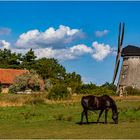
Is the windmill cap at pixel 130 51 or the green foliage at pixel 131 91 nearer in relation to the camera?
the green foliage at pixel 131 91

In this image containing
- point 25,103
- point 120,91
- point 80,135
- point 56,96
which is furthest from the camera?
point 120,91

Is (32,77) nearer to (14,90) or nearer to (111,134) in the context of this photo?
(14,90)

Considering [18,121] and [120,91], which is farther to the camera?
[120,91]

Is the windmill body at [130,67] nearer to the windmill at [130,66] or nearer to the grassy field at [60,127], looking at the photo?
the windmill at [130,66]

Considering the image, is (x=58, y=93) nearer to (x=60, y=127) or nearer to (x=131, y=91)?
(x=131, y=91)

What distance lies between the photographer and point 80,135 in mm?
19281

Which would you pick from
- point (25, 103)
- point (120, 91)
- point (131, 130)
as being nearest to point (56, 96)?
point (25, 103)

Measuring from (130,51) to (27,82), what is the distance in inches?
722

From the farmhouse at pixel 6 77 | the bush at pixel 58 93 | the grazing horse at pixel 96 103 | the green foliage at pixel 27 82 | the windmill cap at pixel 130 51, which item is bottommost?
the grazing horse at pixel 96 103

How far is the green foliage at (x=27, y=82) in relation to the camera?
251ft

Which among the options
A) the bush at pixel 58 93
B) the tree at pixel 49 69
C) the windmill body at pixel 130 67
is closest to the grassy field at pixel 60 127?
the bush at pixel 58 93

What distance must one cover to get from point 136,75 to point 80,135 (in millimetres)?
59015

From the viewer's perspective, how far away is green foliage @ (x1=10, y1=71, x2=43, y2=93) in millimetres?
76431

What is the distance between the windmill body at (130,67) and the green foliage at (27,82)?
13999mm
